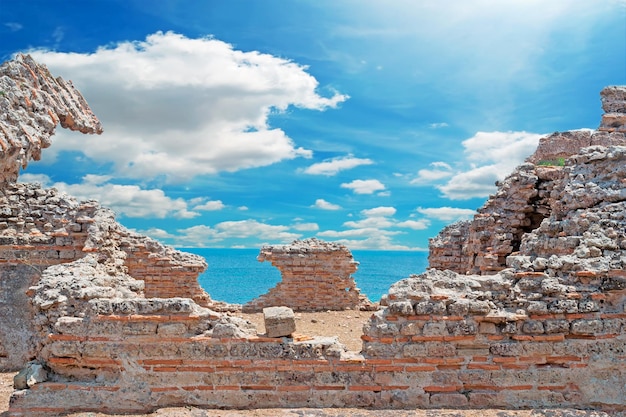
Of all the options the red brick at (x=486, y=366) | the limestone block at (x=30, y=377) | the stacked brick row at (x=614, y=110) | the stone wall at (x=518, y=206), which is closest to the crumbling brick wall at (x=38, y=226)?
the limestone block at (x=30, y=377)

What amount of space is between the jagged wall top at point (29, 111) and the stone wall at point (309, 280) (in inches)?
283

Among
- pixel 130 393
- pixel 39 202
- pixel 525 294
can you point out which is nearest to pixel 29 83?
pixel 39 202

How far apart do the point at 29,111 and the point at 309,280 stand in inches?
352

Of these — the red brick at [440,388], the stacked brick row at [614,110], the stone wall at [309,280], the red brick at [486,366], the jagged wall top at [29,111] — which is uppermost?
the stacked brick row at [614,110]

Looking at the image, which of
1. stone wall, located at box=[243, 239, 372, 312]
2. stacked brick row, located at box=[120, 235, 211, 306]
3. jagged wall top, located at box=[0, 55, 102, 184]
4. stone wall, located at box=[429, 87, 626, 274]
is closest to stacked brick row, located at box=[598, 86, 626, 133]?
stone wall, located at box=[429, 87, 626, 274]

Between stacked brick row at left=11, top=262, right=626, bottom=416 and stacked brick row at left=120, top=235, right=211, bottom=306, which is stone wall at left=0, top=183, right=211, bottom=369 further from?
stacked brick row at left=11, top=262, right=626, bottom=416

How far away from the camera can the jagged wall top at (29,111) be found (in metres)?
6.32

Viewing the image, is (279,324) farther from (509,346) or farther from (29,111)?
(29,111)

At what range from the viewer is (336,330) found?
11227 mm

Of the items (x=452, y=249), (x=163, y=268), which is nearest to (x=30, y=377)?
(x=163, y=268)

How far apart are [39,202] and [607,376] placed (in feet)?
29.3

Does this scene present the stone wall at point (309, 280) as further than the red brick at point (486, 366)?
Yes

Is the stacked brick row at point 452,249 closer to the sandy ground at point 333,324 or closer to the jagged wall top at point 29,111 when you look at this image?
the sandy ground at point 333,324

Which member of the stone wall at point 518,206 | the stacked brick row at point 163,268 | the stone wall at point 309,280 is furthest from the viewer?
the stone wall at point 309,280
